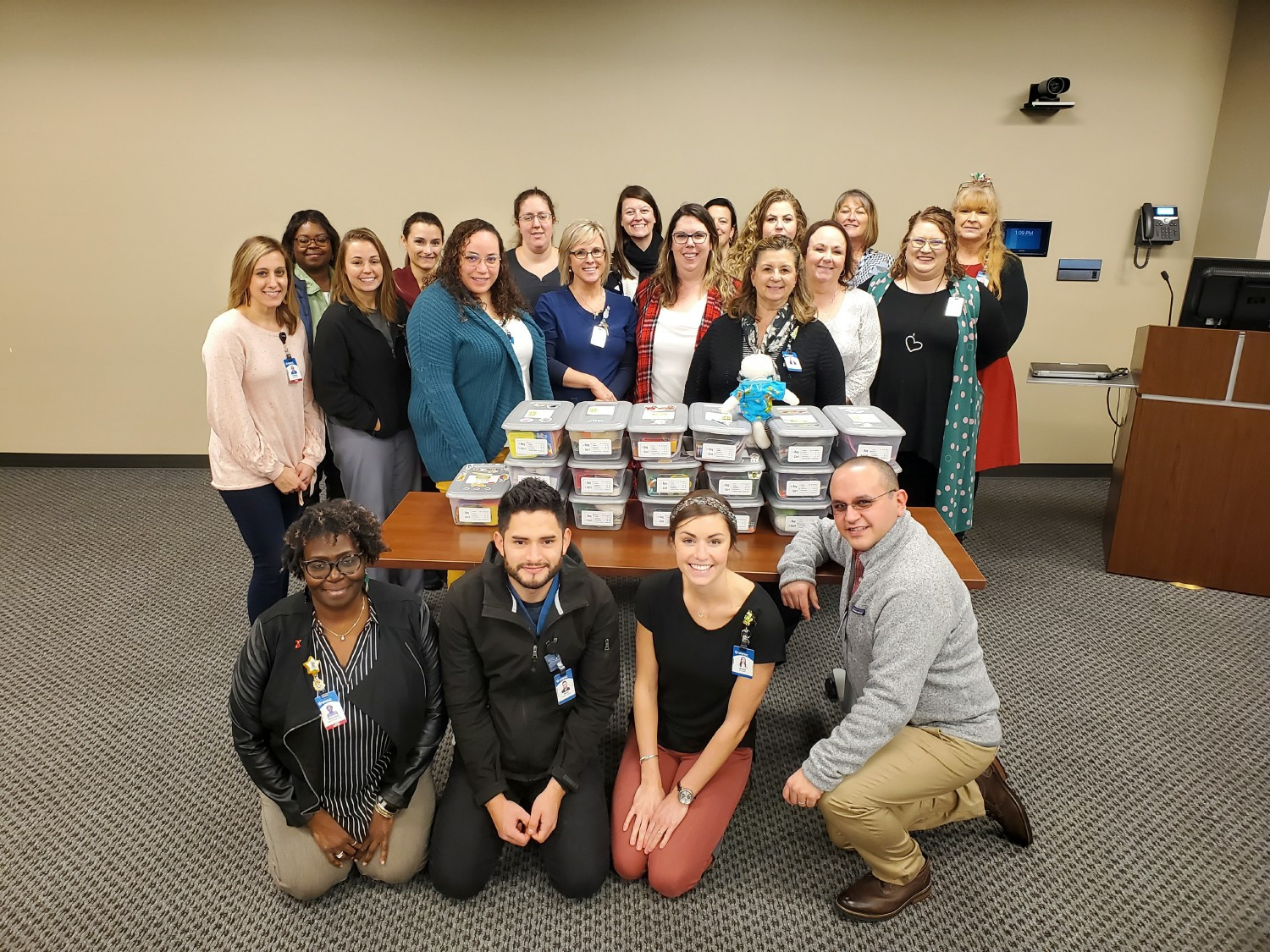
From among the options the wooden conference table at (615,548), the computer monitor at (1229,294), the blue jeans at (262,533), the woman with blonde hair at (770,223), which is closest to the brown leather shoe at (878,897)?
the wooden conference table at (615,548)

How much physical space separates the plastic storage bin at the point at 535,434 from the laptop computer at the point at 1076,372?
9.53 feet

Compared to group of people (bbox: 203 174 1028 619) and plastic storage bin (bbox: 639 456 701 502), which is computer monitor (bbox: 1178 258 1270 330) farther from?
plastic storage bin (bbox: 639 456 701 502)

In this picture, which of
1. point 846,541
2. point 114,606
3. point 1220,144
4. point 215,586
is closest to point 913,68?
point 1220,144

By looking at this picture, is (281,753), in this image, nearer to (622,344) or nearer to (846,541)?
(846,541)

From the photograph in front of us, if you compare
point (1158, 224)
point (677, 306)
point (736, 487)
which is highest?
point (1158, 224)

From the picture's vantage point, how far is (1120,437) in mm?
3752

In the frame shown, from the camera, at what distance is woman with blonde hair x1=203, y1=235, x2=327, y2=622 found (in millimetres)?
2615

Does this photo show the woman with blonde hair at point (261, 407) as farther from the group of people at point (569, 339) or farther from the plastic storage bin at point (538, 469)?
the plastic storage bin at point (538, 469)

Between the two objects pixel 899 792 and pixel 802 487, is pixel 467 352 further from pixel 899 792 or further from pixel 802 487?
pixel 899 792

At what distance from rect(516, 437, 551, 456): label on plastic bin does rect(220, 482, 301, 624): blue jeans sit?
103cm

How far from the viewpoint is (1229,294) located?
343 cm

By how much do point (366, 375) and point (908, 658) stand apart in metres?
2.18

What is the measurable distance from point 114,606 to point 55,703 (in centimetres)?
75

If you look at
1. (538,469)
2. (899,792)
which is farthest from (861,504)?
(538,469)
